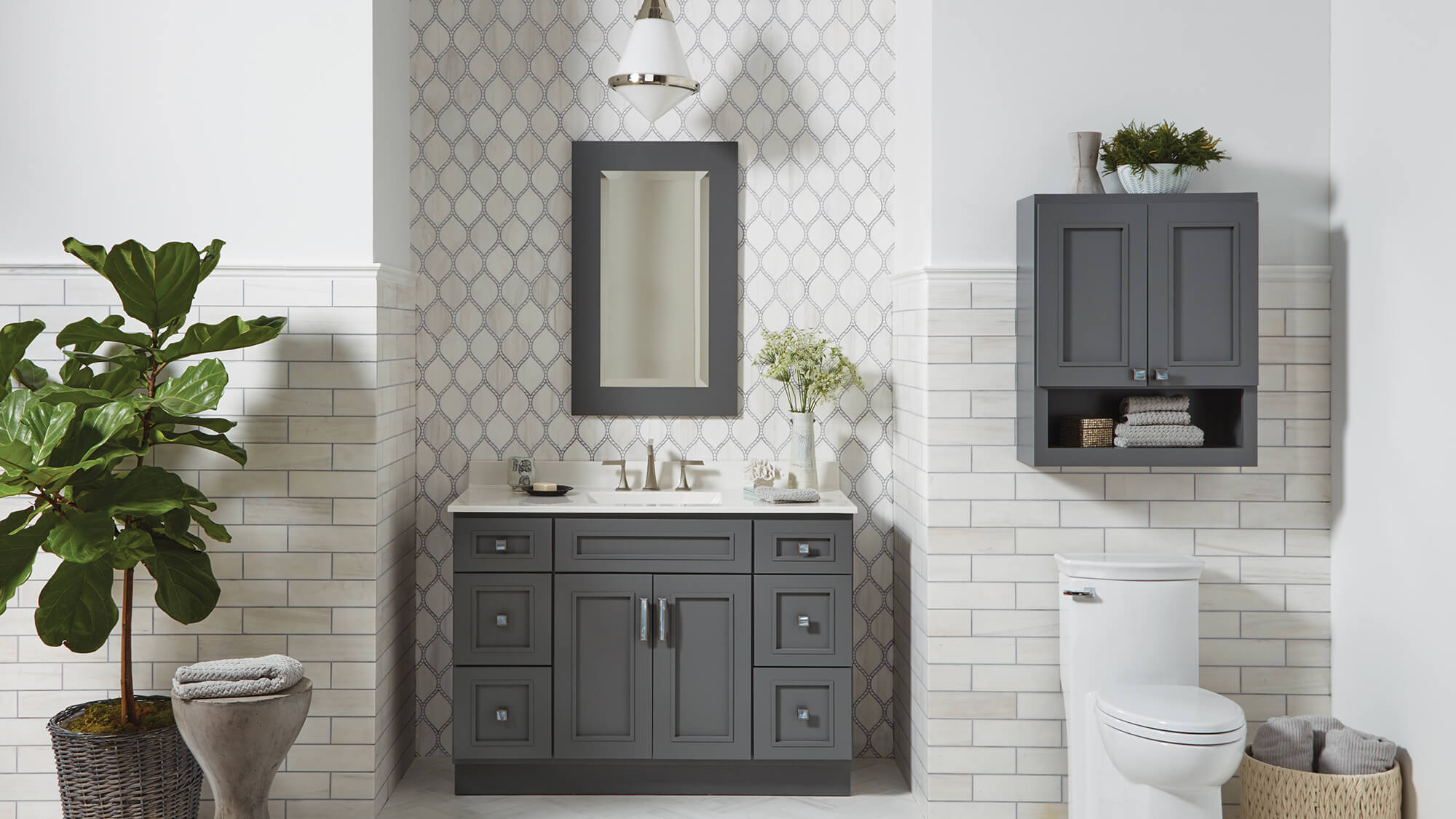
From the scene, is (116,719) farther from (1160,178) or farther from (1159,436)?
(1160,178)

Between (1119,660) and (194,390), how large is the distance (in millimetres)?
2594

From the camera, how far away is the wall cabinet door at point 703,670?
323 centimetres

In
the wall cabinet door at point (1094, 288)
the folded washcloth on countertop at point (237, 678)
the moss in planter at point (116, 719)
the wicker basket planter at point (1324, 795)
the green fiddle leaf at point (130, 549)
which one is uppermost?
the wall cabinet door at point (1094, 288)

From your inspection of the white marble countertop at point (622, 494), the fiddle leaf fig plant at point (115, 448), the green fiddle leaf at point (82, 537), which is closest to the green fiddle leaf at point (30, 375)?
the fiddle leaf fig plant at point (115, 448)

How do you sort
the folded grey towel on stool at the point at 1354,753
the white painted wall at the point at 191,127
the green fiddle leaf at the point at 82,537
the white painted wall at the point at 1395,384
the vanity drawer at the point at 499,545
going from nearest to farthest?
the green fiddle leaf at the point at 82,537 < the white painted wall at the point at 1395,384 < the folded grey towel on stool at the point at 1354,753 < the white painted wall at the point at 191,127 < the vanity drawer at the point at 499,545

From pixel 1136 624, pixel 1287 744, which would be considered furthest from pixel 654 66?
pixel 1287 744

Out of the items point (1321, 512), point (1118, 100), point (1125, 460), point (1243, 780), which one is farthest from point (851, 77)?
point (1243, 780)

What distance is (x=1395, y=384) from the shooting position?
274cm

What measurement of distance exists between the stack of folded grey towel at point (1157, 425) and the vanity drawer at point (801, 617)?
96 centimetres

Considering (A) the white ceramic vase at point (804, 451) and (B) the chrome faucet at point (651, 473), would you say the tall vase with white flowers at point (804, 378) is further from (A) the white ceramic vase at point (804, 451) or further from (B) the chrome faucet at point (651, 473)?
(B) the chrome faucet at point (651, 473)

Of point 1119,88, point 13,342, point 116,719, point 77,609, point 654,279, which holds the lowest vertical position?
point 116,719

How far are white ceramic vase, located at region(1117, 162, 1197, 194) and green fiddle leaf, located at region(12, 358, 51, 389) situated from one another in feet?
10.1

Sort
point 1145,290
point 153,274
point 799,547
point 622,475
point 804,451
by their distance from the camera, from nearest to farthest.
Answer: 1. point 153,274
2. point 1145,290
3. point 799,547
4. point 804,451
5. point 622,475

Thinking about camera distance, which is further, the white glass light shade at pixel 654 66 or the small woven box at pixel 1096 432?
the white glass light shade at pixel 654 66
